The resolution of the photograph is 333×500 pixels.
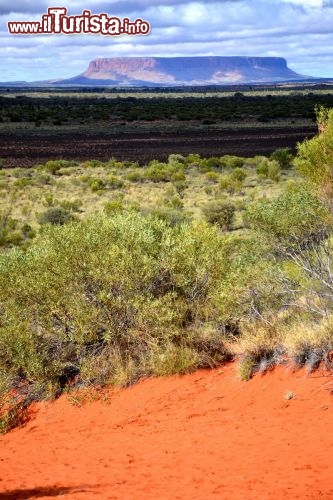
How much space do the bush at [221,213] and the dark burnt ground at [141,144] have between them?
69.8ft

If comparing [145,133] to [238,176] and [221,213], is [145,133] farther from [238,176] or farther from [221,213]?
[221,213]

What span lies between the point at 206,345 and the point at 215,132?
6130 cm

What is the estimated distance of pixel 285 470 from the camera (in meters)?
7.93

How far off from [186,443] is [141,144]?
174 feet

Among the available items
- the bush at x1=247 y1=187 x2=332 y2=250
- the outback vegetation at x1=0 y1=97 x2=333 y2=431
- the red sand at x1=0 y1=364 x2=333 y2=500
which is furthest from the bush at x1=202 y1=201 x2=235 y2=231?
the red sand at x1=0 y1=364 x2=333 y2=500

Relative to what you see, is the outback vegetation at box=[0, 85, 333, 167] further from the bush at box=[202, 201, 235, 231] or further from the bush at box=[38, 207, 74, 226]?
the bush at box=[202, 201, 235, 231]

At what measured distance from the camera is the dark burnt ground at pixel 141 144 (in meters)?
52.2

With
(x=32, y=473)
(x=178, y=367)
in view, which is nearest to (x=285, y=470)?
(x=32, y=473)

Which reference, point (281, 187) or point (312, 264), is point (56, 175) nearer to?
point (281, 187)

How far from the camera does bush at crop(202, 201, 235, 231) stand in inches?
1033

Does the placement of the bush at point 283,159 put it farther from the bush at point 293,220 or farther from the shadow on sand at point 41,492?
the shadow on sand at point 41,492

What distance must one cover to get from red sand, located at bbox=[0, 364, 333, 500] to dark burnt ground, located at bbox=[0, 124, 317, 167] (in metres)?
37.5

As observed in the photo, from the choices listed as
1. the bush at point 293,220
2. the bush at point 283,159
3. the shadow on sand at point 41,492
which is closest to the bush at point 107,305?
the bush at point 293,220

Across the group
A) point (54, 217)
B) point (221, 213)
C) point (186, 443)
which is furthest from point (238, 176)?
point (186, 443)
